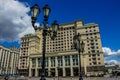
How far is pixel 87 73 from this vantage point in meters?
78.1

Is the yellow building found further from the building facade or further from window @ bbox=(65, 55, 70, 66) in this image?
the building facade

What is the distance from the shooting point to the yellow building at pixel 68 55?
7881 centimetres

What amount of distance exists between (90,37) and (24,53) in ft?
151

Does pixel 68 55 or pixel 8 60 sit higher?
pixel 68 55

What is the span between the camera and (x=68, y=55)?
80125 mm

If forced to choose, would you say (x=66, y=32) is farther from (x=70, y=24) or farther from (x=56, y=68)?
(x=56, y=68)

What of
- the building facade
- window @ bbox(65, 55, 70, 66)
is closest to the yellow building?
window @ bbox(65, 55, 70, 66)

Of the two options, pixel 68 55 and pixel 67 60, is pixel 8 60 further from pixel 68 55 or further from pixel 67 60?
pixel 68 55

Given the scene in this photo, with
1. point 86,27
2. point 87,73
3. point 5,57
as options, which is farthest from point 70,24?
point 5,57

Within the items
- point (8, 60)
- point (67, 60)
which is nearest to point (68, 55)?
point (67, 60)

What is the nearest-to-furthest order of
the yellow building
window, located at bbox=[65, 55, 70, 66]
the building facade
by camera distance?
the yellow building, window, located at bbox=[65, 55, 70, 66], the building facade

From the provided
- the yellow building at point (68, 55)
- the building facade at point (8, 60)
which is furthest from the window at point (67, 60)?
the building facade at point (8, 60)

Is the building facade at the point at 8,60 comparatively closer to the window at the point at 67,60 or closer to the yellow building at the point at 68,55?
the yellow building at the point at 68,55

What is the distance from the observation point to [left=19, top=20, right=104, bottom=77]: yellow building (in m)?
78.8
